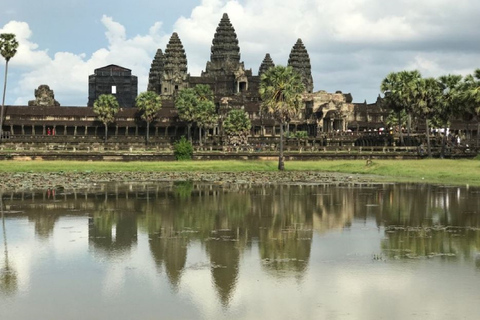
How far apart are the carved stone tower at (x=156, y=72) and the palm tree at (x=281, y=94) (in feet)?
392

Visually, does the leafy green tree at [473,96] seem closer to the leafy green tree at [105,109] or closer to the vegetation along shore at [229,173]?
the vegetation along shore at [229,173]

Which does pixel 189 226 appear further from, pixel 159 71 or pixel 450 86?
pixel 159 71

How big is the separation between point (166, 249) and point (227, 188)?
77.9 ft

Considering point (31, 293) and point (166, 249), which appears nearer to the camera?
point (31, 293)

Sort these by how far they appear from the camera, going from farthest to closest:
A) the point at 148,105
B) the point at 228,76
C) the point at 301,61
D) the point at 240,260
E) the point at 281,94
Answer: the point at 301,61 < the point at 228,76 < the point at 148,105 < the point at 281,94 < the point at 240,260

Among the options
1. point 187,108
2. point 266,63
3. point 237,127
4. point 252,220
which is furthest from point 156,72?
point 252,220

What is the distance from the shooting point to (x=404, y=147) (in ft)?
279

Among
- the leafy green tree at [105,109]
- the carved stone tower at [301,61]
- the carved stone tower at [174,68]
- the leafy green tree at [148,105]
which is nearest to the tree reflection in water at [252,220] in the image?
the leafy green tree at [148,105]

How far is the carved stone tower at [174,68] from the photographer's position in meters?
169

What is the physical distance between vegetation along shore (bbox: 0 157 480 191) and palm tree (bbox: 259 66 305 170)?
539 cm

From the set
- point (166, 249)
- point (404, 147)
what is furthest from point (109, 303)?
point (404, 147)

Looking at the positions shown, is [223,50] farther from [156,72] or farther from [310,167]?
[310,167]

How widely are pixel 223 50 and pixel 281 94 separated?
4255 inches

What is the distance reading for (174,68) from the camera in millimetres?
172125
